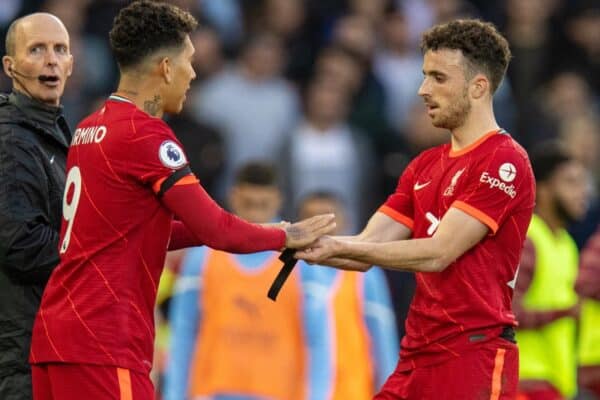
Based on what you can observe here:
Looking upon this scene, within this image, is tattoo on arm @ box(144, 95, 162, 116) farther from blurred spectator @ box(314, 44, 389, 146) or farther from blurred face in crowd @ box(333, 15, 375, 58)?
blurred face in crowd @ box(333, 15, 375, 58)

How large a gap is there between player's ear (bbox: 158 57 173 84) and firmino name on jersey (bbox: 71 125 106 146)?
34cm

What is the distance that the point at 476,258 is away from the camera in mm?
6812

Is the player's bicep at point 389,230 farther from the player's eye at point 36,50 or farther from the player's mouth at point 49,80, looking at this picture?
the player's eye at point 36,50

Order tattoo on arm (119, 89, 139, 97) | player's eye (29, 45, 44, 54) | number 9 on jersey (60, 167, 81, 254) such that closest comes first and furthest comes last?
1. number 9 on jersey (60, 167, 81, 254)
2. tattoo on arm (119, 89, 139, 97)
3. player's eye (29, 45, 44, 54)

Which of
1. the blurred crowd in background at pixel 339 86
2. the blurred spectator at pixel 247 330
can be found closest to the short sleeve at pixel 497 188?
the blurred spectator at pixel 247 330

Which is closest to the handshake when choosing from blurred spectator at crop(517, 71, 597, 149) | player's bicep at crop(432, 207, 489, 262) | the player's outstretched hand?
the player's outstretched hand

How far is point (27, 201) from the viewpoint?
23.0ft

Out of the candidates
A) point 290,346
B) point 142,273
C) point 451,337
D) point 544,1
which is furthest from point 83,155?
point 544,1

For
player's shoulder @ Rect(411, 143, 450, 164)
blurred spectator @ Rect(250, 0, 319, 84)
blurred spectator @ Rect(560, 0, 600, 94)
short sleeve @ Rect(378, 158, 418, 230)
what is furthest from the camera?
blurred spectator @ Rect(560, 0, 600, 94)

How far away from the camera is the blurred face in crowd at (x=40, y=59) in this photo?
7328mm

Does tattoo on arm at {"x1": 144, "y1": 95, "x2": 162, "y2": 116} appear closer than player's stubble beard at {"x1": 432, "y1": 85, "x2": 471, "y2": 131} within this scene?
Yes

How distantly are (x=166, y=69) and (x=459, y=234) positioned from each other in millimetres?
1404

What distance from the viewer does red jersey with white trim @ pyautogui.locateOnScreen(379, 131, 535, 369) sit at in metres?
6.79

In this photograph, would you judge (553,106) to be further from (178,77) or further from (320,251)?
(178,77)
